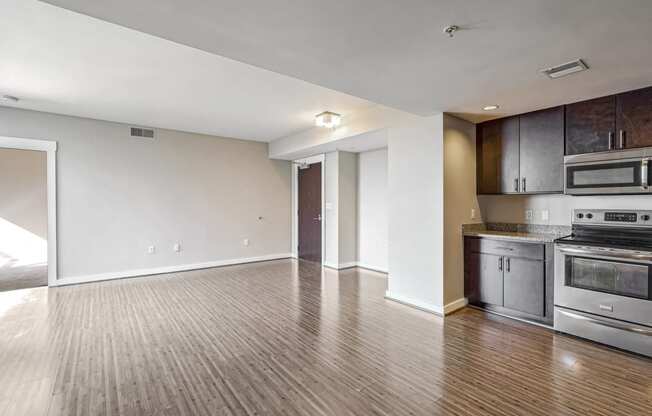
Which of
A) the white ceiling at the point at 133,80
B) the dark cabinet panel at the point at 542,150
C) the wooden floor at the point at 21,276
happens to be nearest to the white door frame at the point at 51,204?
the wooden floor at the point at 21,276

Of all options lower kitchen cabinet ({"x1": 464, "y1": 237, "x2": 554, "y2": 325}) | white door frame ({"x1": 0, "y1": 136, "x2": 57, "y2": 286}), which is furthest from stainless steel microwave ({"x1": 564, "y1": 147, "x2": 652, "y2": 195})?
white door frame ({"x1": 0, "y1": 136, "x2": 57, "y2": 286})

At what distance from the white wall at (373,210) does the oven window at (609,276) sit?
3016mm

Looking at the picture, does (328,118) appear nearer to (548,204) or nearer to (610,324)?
(548,204)

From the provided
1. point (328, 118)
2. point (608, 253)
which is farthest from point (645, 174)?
point (328, 118)

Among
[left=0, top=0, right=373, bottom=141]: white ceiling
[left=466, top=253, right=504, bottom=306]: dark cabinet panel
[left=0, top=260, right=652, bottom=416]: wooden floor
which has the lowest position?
[left=0, top=260, right=652, bottom=416]: wooden floor

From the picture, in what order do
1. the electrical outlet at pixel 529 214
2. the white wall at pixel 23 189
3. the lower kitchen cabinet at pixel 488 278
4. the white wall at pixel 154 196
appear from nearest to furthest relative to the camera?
the lower kitchen cabinet at pixel 488 278
the electrical outlet at pixel 529 214
the white wall at pixel 154 196
the white wall at pixel 23 189

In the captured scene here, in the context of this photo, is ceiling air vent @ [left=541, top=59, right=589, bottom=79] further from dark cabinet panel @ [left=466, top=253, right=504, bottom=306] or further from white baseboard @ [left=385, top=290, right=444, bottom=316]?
white baseboard @ [left=385, top=290, right=444, bottom=316]

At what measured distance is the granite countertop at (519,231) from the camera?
334 cm

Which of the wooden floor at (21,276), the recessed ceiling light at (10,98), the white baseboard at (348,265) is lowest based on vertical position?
the wooden floor at (21,276)

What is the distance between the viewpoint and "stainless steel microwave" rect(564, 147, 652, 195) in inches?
112

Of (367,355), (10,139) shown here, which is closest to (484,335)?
(367,355)

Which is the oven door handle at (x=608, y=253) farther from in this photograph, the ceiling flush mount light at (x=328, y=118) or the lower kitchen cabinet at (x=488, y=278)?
the ceiling flush mount light at (x=328, y=118)

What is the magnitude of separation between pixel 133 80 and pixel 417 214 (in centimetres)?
362

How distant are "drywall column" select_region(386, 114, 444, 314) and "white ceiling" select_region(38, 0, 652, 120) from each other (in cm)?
99
